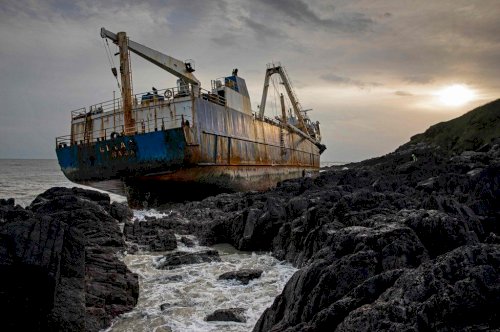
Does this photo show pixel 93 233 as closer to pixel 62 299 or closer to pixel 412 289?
pixel 62 299

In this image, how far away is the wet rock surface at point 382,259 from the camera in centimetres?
303

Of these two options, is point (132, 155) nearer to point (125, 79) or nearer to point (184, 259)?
point (125, 79)

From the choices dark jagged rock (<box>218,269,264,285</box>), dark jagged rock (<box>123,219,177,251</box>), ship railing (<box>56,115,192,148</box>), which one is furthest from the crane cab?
dark jagged rock (<box>218,269,264,285</box>)

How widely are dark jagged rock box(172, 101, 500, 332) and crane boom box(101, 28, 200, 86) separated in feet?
45.2

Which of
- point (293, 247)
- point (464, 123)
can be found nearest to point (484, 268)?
point (293, 247)

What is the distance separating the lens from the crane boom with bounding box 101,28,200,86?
2305 centimetres

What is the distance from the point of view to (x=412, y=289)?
130 inches

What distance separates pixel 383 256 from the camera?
5082mm

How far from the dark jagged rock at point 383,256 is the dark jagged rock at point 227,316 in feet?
2.70

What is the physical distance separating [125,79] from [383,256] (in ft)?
70.0

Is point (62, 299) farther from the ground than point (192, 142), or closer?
closer

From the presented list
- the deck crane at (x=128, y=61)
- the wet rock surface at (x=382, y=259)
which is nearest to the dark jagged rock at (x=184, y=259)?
the wet rock surface at (x=382, y=259)

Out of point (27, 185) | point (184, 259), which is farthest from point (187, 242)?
point (27, 185)

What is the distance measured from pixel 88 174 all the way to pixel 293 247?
55.2 ft
